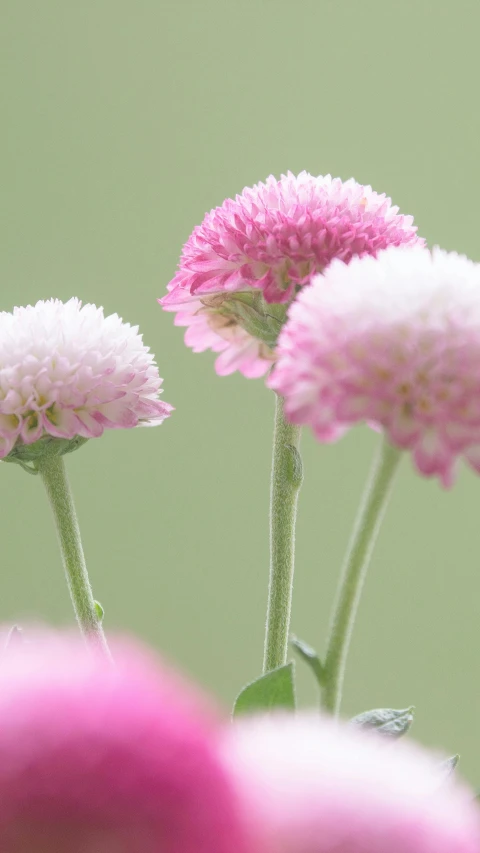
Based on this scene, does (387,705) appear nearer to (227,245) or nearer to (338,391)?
(227,245)

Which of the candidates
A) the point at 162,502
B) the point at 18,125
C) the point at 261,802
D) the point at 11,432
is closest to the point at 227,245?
the point at 11,432

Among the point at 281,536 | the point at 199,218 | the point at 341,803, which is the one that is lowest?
the point at 341,803

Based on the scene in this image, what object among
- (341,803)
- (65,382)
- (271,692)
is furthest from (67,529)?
(341,803)

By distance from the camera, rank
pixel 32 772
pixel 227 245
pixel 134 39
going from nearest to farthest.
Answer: pixel 32 772
pixel 227 245
pixel 134 39

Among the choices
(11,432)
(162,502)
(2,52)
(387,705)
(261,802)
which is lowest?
(261,802)

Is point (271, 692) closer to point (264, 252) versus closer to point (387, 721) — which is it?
point (387, 721)

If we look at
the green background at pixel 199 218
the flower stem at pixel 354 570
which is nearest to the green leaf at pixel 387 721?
the flower stem at pixel 354 570
